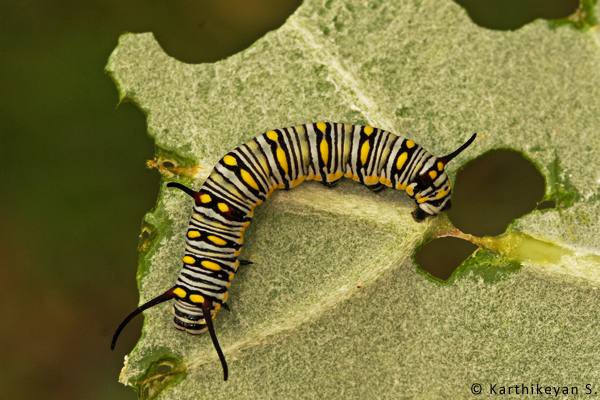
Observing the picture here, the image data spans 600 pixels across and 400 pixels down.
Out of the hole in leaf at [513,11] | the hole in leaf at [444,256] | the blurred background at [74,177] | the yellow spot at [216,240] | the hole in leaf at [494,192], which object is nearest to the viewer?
the yellow spot at [216,240]

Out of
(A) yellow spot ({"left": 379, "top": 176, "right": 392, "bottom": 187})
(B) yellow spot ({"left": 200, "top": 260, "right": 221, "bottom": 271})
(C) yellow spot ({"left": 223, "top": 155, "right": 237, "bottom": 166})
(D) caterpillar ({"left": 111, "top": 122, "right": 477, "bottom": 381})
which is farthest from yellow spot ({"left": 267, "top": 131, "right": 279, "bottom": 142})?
(B) yellow spot ({"left": 200, "top": 260, "right": 221, "bottom": 271})

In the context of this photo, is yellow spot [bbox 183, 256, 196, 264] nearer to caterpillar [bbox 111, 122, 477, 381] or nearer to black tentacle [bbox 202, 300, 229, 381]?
caterpillar [bbox 111, 122, 477, 381]

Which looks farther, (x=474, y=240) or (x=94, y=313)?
(x=94, y=313)

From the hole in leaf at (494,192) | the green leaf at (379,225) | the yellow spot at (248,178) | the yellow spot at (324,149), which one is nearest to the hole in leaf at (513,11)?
the green leaf at (379,225)

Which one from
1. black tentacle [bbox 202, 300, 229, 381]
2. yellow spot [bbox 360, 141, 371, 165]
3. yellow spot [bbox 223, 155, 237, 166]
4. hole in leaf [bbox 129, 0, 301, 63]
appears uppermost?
hole in leaf [bbox 129, 0, 301, 63]

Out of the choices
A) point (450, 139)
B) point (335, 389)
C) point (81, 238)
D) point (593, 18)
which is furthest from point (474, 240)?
point (81, 238)

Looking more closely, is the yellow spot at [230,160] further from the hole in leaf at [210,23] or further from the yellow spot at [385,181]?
the hole in leaf at [210,23]

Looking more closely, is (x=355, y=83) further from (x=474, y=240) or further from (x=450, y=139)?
(x=474, y=240)
